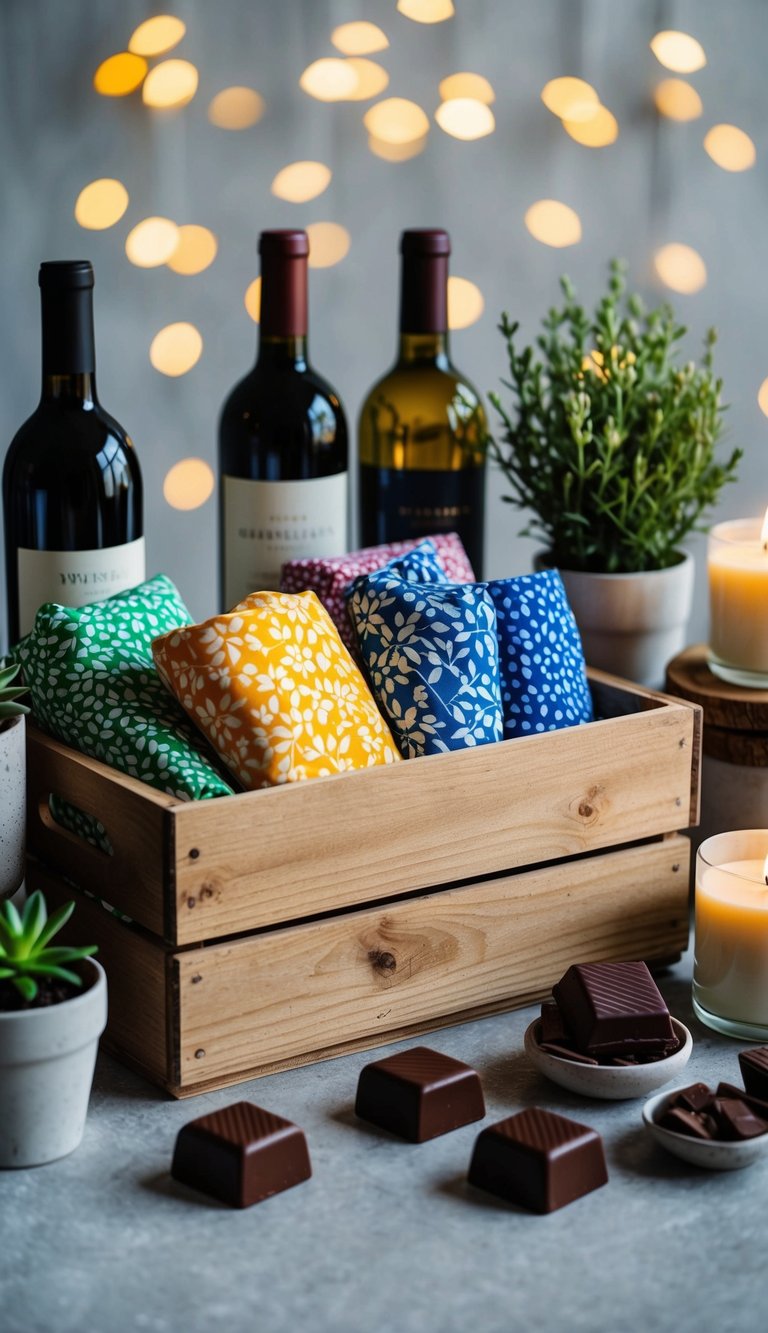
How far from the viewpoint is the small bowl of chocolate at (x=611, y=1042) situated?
884 millimetres

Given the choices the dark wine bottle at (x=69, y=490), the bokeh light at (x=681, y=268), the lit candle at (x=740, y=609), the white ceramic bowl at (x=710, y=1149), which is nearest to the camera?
the white ceramic bowl at (x=710, y=1149)

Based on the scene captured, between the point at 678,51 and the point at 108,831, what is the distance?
1116 millimetres

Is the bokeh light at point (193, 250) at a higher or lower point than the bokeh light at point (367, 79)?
lower

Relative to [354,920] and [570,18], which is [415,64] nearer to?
[570,18]

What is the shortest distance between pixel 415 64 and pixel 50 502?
677 millimetres

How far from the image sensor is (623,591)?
123cm

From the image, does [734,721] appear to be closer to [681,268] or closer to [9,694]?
[9,694]

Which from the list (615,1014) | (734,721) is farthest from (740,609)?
(615,1014)

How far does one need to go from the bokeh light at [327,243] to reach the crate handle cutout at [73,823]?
697mm

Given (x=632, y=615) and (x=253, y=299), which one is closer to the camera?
(x=632, y=615)

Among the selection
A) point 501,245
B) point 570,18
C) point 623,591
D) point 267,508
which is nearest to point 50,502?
point 267,508

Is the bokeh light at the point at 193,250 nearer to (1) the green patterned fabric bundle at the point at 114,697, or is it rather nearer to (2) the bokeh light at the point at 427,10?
(2) the bokeh light at the point at 427,10

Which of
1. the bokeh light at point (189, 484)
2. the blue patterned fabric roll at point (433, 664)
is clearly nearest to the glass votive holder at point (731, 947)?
the blue patterned fabric roll at point (433, 664)

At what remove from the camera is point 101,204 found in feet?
4.38
